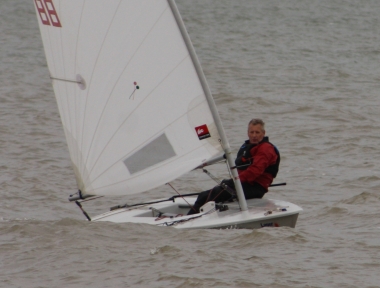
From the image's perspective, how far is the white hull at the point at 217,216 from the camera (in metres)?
7.11

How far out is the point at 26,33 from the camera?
21391 millimetres

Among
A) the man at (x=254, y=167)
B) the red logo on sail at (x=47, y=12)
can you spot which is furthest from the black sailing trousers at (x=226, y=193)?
the red logo on sail at (x=47, y=12)

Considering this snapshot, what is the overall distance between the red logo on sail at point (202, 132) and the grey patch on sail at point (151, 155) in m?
0.27

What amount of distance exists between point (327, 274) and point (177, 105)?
2.07 meters

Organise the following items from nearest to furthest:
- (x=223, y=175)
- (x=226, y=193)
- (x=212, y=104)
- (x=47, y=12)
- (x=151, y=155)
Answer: (x=212, y=104) → (x=151, y=155) → (x=47, y=12) → (x=226, y=193) → (x=223, y=175)

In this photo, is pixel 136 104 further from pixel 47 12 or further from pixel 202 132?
pixel 47 12

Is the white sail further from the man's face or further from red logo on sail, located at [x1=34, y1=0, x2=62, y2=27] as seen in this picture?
the man's face

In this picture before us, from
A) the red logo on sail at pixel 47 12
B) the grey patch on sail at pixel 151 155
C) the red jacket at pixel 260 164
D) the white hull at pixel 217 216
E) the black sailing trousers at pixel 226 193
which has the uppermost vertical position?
the red logo on sail at pixel 47 12

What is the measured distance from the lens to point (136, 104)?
7445 mm

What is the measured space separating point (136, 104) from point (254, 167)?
1186 millimetres

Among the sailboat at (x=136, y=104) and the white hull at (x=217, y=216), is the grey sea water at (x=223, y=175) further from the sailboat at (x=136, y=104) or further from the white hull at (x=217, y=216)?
the sailboat at (x=136, y=104)

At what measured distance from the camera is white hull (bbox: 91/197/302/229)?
23.3ft

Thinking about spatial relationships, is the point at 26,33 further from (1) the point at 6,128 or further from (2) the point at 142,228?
(2) the point at 142,228

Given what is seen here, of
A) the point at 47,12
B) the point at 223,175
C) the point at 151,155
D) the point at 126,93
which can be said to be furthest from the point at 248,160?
the point at 223,175
